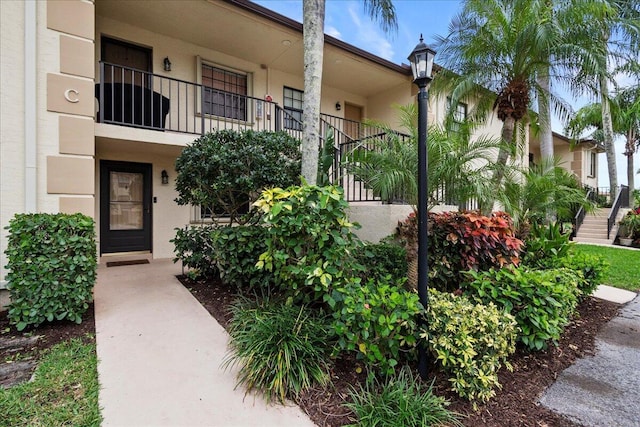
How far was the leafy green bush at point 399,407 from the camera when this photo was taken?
7.47 feet

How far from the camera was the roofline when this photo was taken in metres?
6.69

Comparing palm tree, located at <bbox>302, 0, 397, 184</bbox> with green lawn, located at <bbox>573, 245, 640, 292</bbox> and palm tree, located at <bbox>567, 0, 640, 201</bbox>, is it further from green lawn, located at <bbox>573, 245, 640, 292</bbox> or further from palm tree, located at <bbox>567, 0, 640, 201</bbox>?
green lawn, located at <bbox>573, 245, 640, 292</bbox>

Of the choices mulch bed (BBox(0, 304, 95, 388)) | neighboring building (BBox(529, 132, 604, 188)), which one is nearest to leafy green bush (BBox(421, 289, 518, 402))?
mulch bed (BBox(0, 304, 95, 388))

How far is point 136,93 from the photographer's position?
256 inches

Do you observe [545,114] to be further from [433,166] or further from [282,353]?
[282,353]

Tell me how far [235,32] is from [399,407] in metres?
8.26

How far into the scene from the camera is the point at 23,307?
141 inches

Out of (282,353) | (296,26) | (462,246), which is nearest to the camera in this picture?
(282,353)

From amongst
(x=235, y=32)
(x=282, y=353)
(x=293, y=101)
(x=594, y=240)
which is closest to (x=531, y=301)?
(x=282, y=353)

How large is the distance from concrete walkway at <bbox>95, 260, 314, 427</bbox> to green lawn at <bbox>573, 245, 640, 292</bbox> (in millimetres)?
6192

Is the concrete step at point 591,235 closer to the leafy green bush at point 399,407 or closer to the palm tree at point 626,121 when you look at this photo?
the palm tree at point 626,121

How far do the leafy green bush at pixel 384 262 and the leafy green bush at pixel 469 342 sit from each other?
1343mm

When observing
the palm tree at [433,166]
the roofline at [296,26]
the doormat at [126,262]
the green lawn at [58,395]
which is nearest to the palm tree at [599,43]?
the palm tree at [433,166]

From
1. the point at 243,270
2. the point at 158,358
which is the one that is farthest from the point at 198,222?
the point at 158,358
